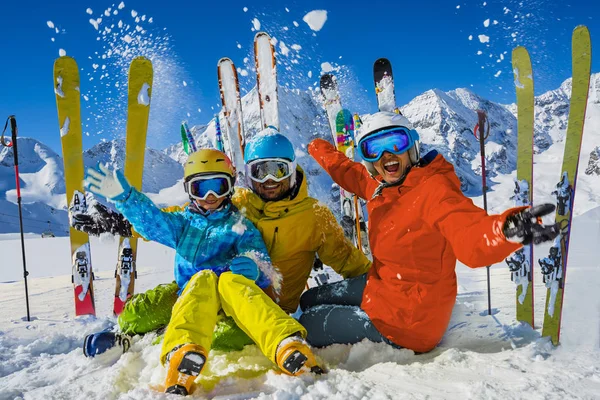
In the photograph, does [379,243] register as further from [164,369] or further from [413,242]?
[164,369]

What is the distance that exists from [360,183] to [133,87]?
10.1 ft

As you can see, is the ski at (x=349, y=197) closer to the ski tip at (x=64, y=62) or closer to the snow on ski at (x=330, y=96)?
the snow on ski at (x=330, y=96)

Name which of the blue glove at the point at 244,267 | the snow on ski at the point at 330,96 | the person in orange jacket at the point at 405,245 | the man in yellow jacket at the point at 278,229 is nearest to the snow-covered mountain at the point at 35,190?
the snow on ski at the point at 330,96

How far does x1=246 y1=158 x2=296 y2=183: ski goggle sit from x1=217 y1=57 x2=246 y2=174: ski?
2.11m

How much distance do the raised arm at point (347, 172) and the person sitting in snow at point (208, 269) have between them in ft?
2.29

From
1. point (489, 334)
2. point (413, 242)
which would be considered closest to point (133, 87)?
point (413, 242)

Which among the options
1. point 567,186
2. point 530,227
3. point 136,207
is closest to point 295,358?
point 530,227

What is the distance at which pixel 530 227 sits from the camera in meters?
1.35

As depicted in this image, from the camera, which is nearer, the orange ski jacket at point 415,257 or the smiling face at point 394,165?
the orange ski jacket at point 415,257

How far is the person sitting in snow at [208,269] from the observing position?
1.66 metres

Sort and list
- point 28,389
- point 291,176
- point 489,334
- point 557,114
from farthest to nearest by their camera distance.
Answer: point 557,114 → point 291,176 → point 489,334 → point 28,389

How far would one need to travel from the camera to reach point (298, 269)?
2684 millimetres

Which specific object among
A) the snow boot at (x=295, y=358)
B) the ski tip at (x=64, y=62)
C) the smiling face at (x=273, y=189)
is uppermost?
the ski tip at (x=64, y=62)

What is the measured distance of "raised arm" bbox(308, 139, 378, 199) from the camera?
2.68 m
